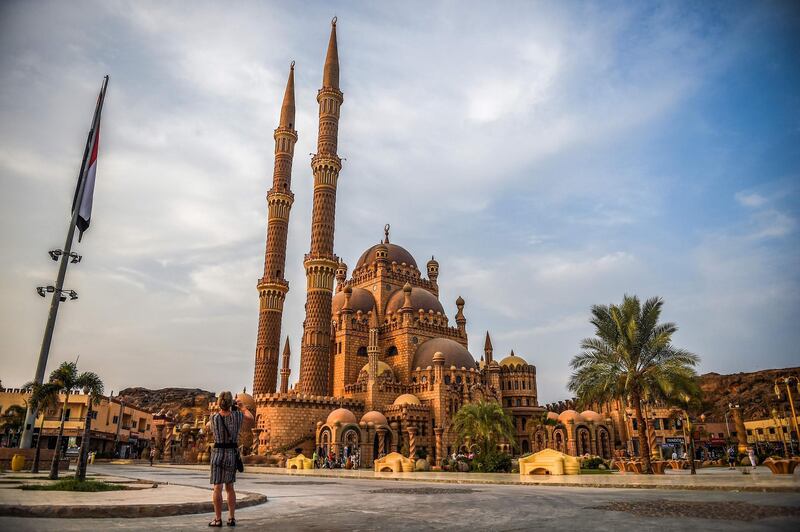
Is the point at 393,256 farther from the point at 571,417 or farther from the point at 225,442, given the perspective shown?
the point at 225,442

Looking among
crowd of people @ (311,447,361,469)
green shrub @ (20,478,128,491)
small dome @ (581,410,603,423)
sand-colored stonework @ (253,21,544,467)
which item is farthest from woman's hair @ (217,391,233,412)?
small dome @ (581,410,603,423)

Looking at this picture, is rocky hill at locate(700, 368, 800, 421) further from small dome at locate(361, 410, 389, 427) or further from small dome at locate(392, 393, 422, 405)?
small dome at locate(361, 410, 389, 427)

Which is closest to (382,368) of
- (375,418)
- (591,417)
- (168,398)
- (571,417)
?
(375,418)

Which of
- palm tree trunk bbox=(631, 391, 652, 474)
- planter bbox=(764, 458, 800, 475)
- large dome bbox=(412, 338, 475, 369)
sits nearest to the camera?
planter bbox=(764, 458, 800, 475)

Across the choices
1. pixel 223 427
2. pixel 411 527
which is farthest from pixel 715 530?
pixel 223 427

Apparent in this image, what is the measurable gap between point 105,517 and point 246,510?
2.10 m

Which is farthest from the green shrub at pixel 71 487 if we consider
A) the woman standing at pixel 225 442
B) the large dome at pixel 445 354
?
the large dome at pixel 445 354

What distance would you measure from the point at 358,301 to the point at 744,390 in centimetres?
5745

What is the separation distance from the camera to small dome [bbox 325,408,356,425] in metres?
39.6

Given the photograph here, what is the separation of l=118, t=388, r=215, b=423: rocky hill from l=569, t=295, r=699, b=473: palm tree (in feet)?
270

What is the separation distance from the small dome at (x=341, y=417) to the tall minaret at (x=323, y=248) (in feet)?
16.0

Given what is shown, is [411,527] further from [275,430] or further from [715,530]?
[275,430]

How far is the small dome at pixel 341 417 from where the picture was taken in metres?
39.6

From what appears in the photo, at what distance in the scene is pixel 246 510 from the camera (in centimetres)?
873
